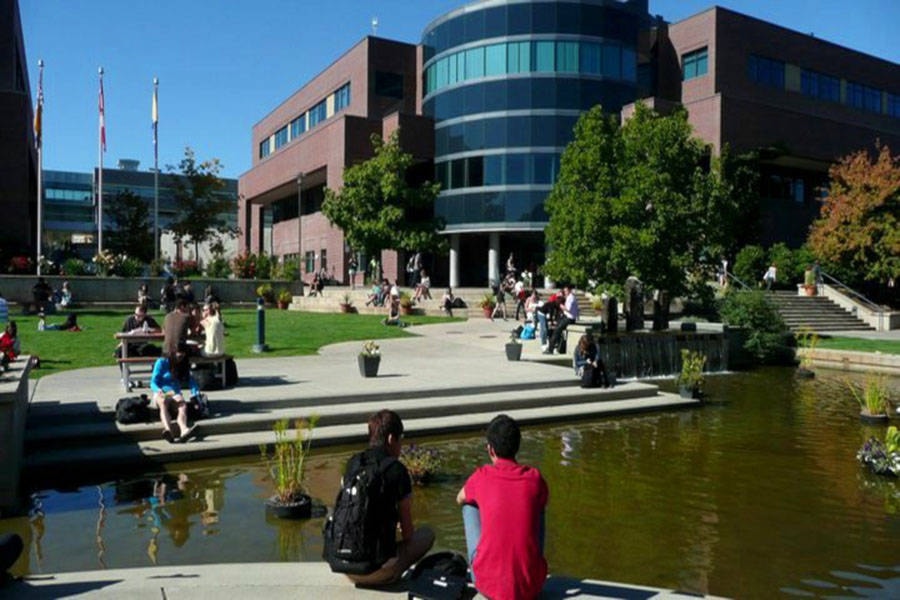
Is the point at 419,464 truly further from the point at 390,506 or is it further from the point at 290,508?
the point at 390,506

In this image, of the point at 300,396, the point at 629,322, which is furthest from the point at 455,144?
the point at 300,396

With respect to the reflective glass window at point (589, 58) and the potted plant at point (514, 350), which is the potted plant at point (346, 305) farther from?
the reflective glass window at point (589, 58)

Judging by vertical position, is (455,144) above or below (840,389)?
above

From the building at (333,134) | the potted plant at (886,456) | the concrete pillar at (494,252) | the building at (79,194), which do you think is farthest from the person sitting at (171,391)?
Answer: the building at (79,194)

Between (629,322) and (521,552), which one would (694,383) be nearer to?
(629,322)

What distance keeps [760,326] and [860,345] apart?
14.6 ft

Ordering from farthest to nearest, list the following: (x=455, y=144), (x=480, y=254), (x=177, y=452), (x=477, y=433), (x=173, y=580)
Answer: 1. (x=480, y=254)
2. (x=455, y=144)
3. (x=477, y=433)
4. (x=177, y=452)
5. (x=173, y=580)

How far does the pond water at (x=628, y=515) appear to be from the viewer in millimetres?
6777

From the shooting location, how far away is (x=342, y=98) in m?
58.6

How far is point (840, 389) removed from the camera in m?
19.1

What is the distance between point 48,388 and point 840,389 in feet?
58.7

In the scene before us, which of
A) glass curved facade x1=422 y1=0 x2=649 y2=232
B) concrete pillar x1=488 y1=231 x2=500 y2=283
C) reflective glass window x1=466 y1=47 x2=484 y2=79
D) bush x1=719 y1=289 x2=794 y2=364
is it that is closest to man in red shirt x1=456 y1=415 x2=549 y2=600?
bush x1=719 y1=289 x2=794 y2=364

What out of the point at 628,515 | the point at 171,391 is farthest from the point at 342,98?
the point at 628,515

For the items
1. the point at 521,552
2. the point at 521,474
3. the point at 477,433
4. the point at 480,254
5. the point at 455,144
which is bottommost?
the point at 477,433
